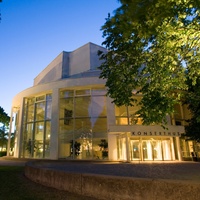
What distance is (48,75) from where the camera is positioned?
32.8 m

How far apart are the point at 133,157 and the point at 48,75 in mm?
20494

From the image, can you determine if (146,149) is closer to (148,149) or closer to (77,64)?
(148,149)

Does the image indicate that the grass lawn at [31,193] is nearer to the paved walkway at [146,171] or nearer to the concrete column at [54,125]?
the paved walkway at [146,171]

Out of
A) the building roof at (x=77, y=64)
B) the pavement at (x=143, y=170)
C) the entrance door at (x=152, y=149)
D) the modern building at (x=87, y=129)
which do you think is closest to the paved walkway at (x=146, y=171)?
the pavement at (x=143, y=170)

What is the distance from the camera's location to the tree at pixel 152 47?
5.34m

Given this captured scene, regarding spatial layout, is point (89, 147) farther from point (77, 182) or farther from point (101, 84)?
point (77, 182)

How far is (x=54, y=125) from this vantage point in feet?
67.8

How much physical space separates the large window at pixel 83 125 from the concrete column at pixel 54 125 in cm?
45

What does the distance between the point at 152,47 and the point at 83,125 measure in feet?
44.7

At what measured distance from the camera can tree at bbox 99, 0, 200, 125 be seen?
5340 millimetres

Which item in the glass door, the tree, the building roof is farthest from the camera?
the building roof

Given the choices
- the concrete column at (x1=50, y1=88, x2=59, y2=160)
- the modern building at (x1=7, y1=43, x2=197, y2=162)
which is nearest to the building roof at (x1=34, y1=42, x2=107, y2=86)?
the modern building at (x1=7, y1=43, x2=197, y2=162)

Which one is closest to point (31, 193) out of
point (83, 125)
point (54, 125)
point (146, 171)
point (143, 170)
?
point (146, 171)

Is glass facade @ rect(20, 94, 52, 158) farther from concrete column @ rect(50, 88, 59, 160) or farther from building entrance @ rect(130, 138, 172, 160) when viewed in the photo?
building entrance @ rect(130, 138, 172, 160)
